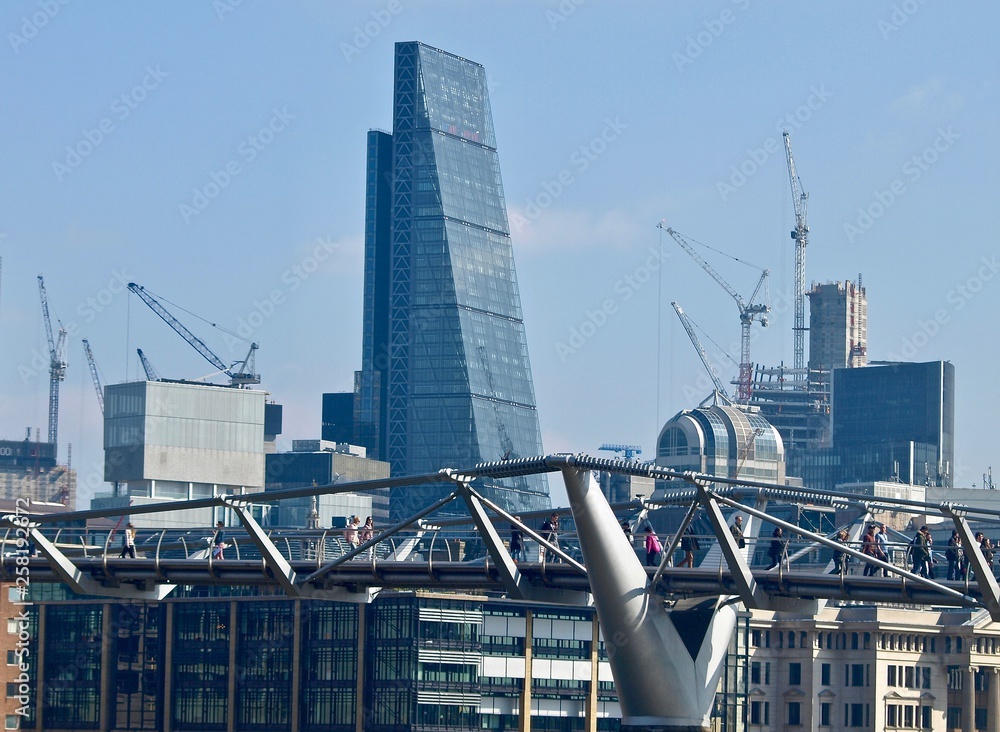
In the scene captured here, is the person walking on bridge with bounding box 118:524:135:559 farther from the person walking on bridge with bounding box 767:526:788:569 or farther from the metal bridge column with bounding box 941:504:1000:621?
the metal bridge column with bounding box 941:504:1000:621

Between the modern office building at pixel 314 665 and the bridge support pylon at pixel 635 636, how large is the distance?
3933 inches

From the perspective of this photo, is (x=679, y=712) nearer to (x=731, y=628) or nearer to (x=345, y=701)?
(x=731, y=628)

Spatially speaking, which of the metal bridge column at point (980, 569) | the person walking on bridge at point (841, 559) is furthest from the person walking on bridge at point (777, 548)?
the metal bridge column at point (980, 569)

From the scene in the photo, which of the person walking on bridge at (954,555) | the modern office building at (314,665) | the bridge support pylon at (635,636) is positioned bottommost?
the modern office building at (314,665)

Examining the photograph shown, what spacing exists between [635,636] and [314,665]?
355 feet

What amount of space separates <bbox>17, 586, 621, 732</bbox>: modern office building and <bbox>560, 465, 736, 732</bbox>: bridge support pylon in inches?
3933

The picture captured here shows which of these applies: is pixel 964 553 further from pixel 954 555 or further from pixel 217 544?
pixel 217 544

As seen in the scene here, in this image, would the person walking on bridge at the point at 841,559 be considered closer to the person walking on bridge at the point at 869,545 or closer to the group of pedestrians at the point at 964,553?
the person walking on bridge at the point at 869,545

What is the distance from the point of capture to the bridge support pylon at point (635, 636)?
211ft

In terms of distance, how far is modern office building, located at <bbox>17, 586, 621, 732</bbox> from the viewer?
545 ft

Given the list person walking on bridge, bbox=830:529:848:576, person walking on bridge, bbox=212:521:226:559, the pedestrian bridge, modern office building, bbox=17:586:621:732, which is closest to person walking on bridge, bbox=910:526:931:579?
the pedestrian bridge

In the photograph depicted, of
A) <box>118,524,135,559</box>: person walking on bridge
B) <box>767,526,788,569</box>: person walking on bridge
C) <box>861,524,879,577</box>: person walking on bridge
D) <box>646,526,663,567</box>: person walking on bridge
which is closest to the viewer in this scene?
<box>767,526,788,569</box>: person walking on bridge

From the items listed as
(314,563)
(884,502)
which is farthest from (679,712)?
(314,563)

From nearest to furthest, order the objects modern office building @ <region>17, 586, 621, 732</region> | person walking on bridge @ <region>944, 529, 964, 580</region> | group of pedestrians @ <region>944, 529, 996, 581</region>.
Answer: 1. group of pedestrians @ <region>944, 529, 996, 581</region>
2. person walking on bridge @ <region>944, 529, 964, 580</region>
3. modern office building @ <region>17, 586, 621, 732</region>
